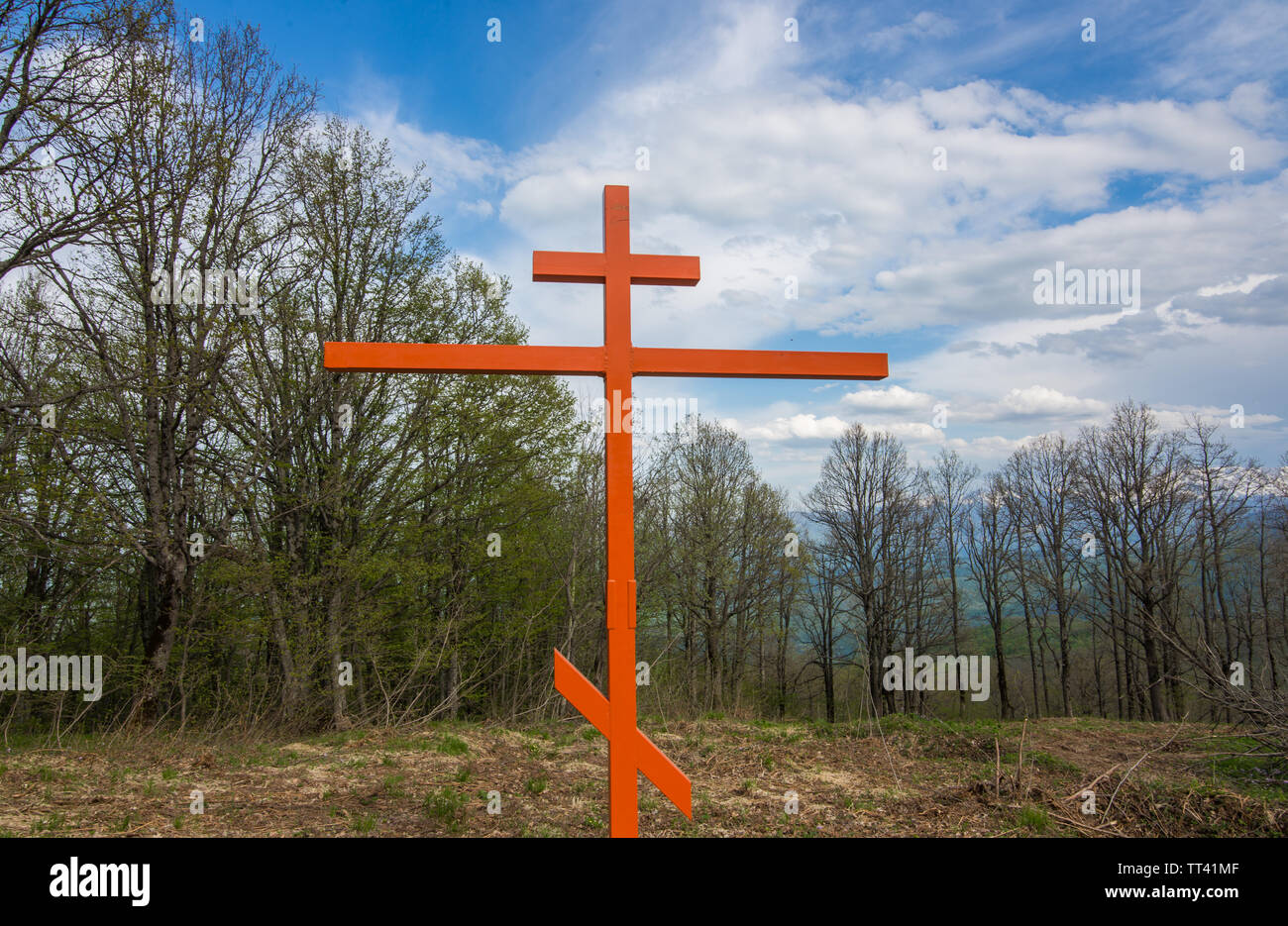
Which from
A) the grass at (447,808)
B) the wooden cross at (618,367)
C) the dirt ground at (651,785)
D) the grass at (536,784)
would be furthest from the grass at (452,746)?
the wooden cross at (618,367)

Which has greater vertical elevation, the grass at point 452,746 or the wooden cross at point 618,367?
the wooden cross at point 618,367

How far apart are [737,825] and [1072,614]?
27.0m

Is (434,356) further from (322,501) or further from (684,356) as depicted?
(322,501)

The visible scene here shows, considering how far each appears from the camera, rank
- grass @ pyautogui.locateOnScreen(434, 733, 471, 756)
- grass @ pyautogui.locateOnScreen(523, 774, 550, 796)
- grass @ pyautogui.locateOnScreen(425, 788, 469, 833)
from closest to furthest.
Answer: grass @ pyautogui.locateOnScreen(425, 788, 469, 833) < grass @ pyautogui.locateOnScreen(523, 774, 550, 796) < grass @ pyautogui.locateOnScreen(434, 733, 471, 756)

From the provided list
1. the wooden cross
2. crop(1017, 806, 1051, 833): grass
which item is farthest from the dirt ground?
the wooden cross

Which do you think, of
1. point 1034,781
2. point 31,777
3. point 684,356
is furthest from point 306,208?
point 1034,781

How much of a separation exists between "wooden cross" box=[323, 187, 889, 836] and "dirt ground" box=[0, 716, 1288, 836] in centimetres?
197

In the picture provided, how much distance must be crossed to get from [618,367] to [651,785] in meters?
4.28

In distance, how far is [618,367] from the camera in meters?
3.38

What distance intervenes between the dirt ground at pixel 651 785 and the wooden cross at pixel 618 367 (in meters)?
1.97

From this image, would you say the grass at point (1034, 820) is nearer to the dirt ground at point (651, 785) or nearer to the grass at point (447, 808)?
the dirt ground at point (651, 785)

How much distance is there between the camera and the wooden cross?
3.25 m

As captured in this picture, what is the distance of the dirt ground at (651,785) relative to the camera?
16.0 feet

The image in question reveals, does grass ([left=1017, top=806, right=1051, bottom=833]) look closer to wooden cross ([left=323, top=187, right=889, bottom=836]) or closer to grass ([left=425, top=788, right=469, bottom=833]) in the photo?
wooden cross ([left=323, top=187, right=889, bottom=836])
